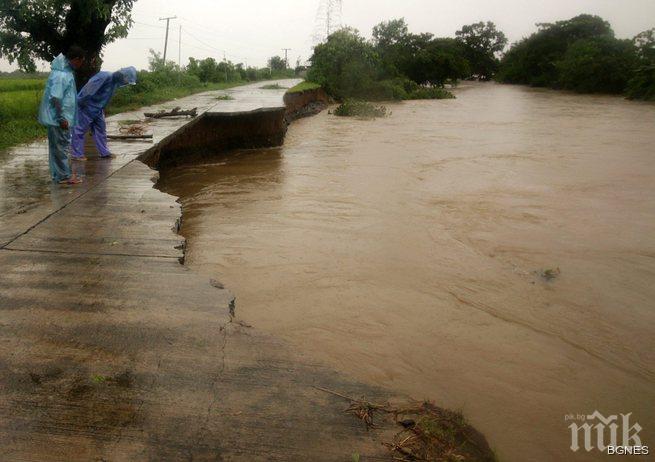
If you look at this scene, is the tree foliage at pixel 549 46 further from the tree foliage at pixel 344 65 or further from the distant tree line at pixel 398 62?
the tree foliage at pixel 344 65

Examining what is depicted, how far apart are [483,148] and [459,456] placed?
10953 millimetres

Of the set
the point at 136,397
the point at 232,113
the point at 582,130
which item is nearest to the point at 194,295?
the point at 136,397

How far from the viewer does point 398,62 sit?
37.5 metres

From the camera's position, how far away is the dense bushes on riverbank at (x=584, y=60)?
30.2 m

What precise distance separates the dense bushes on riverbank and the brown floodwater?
938 inches

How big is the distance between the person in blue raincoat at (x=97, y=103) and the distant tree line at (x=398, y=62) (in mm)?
18519

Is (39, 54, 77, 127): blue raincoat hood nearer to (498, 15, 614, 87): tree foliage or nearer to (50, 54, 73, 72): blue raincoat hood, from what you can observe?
(50, 54, 73, 72): blue raincoat hood

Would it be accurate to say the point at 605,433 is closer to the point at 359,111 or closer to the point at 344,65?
the point at 359,111

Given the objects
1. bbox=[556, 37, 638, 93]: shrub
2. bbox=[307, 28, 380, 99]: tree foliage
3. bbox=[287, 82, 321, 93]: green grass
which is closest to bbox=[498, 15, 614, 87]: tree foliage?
bbox=[556, 37, 638, 93]: shrub

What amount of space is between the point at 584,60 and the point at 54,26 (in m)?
33.3

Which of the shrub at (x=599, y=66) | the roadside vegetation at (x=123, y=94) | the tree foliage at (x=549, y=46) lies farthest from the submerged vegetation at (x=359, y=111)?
the tree foliage at (x=549, y=46)

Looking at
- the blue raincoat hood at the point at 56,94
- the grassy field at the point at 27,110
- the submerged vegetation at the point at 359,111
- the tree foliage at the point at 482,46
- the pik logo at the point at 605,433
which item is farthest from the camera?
the tree foliage at the point at 482,46

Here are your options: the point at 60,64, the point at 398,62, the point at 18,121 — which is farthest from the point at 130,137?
the point at 398,62

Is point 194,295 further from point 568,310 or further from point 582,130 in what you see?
point 582,130
